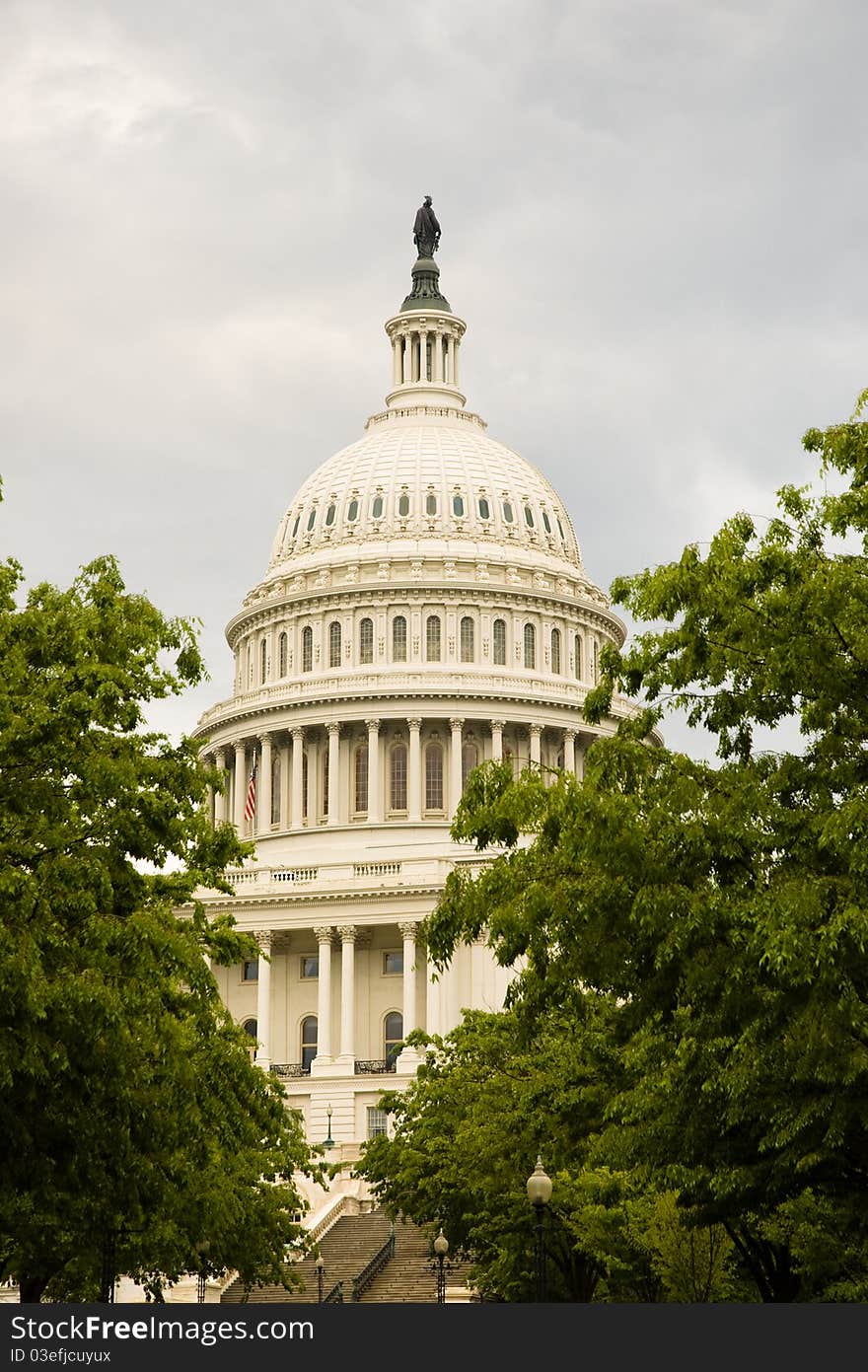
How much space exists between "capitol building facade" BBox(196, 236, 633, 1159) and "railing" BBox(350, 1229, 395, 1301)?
26721mm

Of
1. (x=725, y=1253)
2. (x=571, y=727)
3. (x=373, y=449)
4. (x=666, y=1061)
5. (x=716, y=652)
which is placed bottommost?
(x=725, y=1253)

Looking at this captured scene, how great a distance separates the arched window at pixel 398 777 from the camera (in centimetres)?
11425

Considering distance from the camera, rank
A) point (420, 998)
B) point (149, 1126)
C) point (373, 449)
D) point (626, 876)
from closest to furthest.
→ point (626, 876)
point (149, 1126)
point (420, 998)
point (373, 449)

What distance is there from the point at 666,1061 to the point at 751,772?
4.36 m

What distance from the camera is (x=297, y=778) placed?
383ft

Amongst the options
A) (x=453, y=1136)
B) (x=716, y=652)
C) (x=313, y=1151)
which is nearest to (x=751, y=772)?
(x=716, y=652)

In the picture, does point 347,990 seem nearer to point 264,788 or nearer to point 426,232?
point 264,788

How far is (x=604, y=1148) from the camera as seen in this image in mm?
32938

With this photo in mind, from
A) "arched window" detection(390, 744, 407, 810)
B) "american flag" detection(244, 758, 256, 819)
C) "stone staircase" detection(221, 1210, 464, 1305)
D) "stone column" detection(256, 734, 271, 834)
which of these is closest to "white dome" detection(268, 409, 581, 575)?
"stone column" detection(256, 734, 271, 834)

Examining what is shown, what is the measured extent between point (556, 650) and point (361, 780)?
1464 cm

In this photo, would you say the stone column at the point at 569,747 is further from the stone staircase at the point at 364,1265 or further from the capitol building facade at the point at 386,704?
the stone staircase at the point at 364,1265

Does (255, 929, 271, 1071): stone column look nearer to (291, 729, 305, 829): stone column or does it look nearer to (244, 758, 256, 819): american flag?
(291, 729, 305, 829): stone column

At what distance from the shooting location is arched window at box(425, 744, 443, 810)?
114m

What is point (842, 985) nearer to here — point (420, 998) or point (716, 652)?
point (716, 652)
